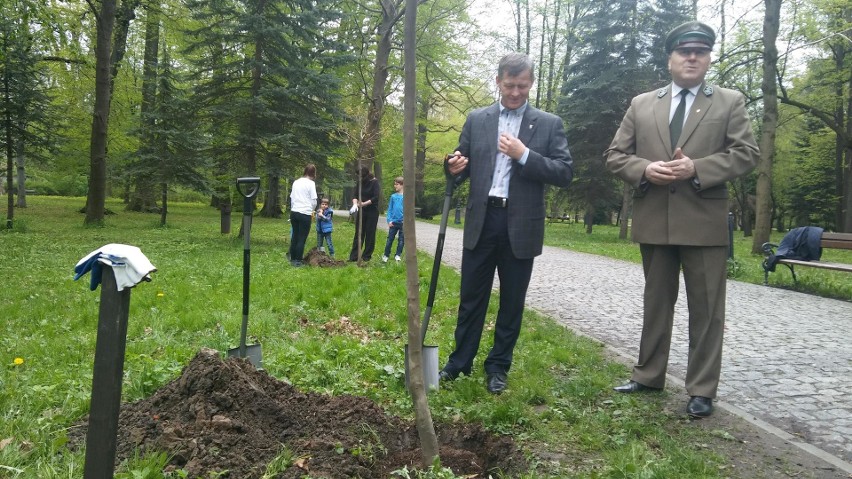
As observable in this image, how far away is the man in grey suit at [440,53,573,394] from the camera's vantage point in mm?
3633

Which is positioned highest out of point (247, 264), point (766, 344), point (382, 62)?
point (382, 62)

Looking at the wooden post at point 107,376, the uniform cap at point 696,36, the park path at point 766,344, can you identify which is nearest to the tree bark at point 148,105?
the park path at point 766,344

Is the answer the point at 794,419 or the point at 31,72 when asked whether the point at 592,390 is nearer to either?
the point at 794,419

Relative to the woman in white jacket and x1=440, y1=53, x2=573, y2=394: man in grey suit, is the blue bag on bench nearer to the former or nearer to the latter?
x1=440, y1=53, x2=573, y2=394: man in grey suit

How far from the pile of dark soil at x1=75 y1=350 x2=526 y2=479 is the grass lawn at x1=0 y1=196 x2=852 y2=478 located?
0.17 m

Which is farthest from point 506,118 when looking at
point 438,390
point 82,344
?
point 82,344

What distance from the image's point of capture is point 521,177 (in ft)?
12.0

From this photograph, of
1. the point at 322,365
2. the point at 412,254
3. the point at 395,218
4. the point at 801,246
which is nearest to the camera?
the point at 412,254

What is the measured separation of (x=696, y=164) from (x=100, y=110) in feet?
60.2

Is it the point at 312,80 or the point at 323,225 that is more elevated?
the point at 312,80

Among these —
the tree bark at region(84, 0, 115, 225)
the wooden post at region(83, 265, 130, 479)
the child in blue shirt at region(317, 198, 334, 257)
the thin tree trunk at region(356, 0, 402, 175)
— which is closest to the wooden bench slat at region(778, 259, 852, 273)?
the thin tree trunk at region(356, 0, 402, 175)

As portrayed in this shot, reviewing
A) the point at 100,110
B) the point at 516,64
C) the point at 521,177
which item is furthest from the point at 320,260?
the point at 100,110

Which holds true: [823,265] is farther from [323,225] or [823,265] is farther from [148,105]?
[148,105]

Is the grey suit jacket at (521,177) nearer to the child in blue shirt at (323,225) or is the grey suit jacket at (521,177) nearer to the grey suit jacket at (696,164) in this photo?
the grey suit jacket at (696,164)
